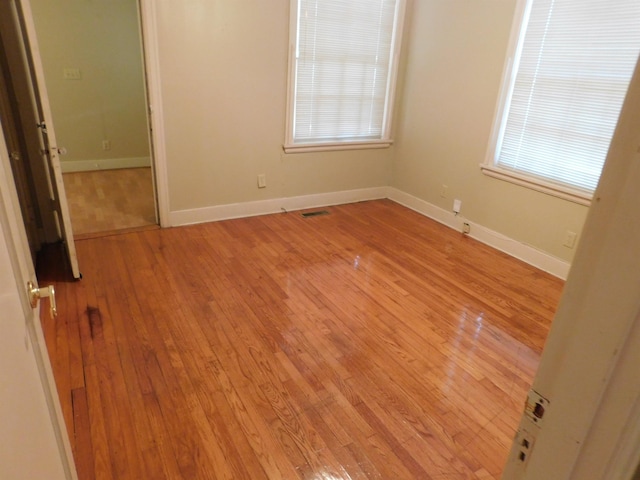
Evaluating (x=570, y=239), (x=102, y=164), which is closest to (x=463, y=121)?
(x=570, y=239)

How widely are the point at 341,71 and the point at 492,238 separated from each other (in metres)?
2.21

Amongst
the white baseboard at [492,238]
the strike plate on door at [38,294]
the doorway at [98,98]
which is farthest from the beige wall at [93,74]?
the strike plate on door at [38,294]

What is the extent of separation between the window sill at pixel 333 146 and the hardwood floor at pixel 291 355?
1055 millimetres

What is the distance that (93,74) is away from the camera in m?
5.07

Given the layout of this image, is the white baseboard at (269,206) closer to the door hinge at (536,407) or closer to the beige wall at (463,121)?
the beige wall at (463,121)

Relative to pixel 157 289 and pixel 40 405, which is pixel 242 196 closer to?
pixel 157 289

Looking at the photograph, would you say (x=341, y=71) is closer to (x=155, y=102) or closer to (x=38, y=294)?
(x=155, y=102)

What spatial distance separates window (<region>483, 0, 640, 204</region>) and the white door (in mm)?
3034

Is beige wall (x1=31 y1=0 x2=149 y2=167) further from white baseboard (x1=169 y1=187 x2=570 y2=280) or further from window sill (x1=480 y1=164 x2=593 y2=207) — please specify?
window sill (x1=480 y1=164 x2=593 y2=207)

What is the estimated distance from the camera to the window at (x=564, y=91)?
108 inches

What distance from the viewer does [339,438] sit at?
1742 mm

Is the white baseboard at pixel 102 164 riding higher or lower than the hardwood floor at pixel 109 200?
higher

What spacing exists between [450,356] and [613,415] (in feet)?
6.19

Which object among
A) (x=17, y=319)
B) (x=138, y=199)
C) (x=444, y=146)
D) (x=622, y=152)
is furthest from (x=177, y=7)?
(x=622, y=152)
